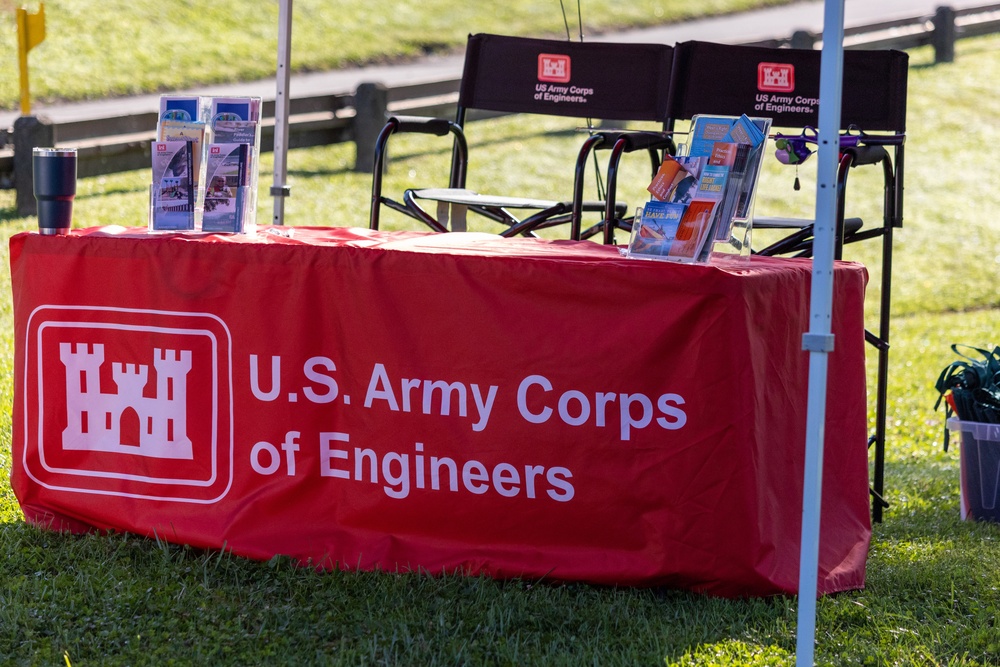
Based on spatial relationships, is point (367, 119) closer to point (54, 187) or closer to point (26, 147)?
point (26, 147)

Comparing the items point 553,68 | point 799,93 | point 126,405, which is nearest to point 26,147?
point 553,68

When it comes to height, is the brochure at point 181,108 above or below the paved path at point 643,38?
below

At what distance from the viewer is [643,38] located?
16688mm

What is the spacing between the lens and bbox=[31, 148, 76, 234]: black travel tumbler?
341 cm

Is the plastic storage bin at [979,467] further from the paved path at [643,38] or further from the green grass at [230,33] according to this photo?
the green grass at [230,33]

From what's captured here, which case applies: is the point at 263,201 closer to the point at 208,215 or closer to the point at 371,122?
the point at 371,122

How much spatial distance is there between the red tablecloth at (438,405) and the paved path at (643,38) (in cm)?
734

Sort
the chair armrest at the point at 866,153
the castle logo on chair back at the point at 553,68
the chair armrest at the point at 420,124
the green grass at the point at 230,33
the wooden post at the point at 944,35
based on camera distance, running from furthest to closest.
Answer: the wooden post at the point at 944,35
the green grass at the point at 230,33
the castle logo on chair back at the point at 553,68
the chair armrest at the point at 420,124
the chair armrest at the point at 866,153

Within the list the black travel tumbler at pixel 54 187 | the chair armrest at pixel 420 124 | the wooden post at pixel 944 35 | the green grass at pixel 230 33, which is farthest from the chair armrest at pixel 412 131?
the wooden post at pixel 944 35

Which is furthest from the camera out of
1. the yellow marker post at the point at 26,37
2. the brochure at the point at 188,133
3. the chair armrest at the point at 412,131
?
the yellow marker post at the point at 26,37

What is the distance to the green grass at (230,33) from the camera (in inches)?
498

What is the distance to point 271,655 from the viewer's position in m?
2.74

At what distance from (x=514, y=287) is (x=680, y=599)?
2.79 feet

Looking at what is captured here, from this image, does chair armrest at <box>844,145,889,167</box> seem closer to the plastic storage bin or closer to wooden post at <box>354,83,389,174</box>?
the plastic storage bin
